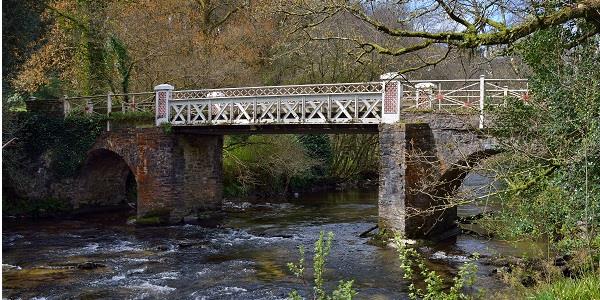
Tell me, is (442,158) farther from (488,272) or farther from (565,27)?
(565,27)

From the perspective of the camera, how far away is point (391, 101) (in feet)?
51.5

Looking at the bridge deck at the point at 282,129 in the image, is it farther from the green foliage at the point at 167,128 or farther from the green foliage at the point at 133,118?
the green foliage at the point at 133,118

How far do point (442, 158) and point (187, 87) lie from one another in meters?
11.7

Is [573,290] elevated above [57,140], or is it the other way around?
[57,140]

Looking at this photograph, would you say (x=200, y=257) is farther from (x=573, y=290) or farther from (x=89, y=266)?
(x=573, y=290)

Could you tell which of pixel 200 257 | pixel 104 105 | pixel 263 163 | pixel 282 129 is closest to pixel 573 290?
pixel 200 257

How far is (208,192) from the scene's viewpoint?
21156mm

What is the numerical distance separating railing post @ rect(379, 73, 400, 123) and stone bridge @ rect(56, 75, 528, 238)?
26 millimetres

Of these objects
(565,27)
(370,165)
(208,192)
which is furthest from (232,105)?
(370,165)

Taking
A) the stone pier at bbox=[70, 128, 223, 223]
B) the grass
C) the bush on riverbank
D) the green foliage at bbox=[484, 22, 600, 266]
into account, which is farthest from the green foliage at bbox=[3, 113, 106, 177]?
the grass

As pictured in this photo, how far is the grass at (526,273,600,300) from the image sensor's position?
6.35 metres

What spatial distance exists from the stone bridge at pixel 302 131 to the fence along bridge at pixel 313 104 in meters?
0.03

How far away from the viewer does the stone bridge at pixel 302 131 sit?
50.5 ft

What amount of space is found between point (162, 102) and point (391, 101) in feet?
26.3
